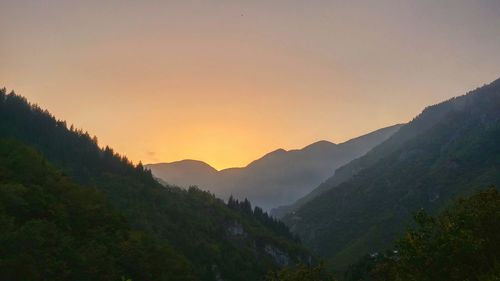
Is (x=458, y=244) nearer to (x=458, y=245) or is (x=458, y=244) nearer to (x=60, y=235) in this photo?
(x=458, y=245)

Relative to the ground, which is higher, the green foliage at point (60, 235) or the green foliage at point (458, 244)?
the green foliage at point (60, 235)

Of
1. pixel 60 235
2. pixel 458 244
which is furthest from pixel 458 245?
pixel 60 235

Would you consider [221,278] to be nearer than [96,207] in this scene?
No

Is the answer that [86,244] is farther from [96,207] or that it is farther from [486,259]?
[486,259]

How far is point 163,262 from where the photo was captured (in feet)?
400

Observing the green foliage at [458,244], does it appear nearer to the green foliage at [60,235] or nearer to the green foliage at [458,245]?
the green foliage at [458,245]

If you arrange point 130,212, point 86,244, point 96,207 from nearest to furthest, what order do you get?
point 86,244 → point 96,207 → point 130,212

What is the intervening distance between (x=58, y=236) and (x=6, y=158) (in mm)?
37961

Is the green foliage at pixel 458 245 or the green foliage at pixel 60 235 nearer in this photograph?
the green foliage at pixel 458 245

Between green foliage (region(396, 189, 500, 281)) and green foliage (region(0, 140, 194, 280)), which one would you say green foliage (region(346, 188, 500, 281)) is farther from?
green foliage (region(0, 140, 194, 280))

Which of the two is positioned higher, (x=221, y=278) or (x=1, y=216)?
(x=1, y=216)

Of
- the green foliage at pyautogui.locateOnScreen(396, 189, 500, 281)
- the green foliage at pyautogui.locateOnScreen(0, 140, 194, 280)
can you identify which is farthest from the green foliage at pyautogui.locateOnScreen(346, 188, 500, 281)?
the green foliage at pyautogui.locateOnScreen(0, 140, 194, 280)

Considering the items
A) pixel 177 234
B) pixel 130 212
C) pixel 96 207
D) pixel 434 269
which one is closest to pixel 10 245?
pixel 96 207

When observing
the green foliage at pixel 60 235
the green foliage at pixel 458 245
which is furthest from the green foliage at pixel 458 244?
the green foliage at pixel 60 235
